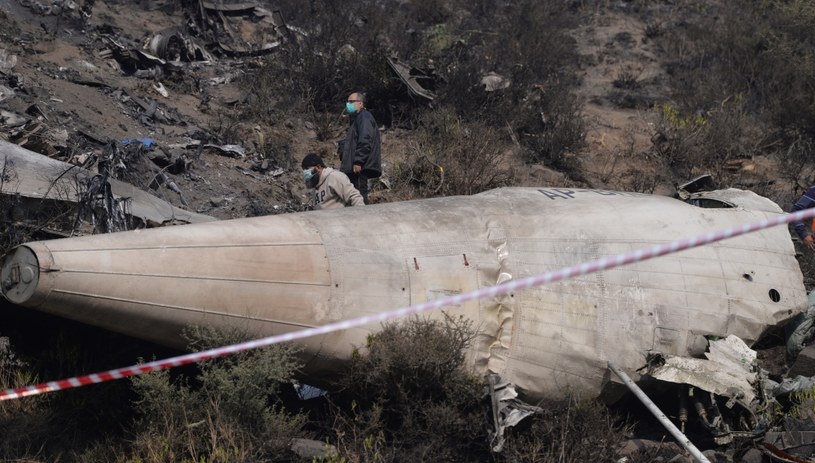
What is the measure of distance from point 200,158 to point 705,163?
7.82 meters

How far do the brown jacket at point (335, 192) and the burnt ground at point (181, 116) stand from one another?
2.31m

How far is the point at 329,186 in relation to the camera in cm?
891

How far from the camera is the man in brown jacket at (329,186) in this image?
882 cm

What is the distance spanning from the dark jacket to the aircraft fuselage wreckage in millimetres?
2571

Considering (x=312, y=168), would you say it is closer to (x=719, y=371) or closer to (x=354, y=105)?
(x=354, y=105)

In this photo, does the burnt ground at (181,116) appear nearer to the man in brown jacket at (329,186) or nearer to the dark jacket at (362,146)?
the dark jacket at (362,146)

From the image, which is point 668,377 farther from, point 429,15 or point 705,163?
point 429,15

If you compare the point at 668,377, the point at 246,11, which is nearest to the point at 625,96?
the point at 246,11

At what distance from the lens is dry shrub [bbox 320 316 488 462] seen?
649 centimetres

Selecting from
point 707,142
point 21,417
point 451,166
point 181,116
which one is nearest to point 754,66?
point 707,142

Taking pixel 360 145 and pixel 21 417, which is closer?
pixel 21 417

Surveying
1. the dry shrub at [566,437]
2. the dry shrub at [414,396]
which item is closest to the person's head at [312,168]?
the dry shrub at [414,396]

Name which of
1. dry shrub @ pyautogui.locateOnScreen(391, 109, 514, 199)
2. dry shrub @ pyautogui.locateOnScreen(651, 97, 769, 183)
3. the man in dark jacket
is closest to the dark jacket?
the man in dark jacket

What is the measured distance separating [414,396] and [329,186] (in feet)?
9.62
